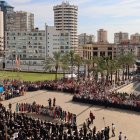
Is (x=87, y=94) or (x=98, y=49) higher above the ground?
(x=98, y=49)

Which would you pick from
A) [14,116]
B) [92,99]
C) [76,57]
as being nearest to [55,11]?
[76,57]

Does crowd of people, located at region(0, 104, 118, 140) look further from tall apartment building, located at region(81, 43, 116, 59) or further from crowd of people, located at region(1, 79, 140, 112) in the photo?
tall apartment building, located at region(81, 43, 116, 59)

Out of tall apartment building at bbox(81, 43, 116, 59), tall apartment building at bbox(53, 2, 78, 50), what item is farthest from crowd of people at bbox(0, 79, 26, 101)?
tall apartment building at bbox(53, 2, 78, 50)

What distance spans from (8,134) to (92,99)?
19.9 meters

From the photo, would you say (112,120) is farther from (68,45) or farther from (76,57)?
(68,45)

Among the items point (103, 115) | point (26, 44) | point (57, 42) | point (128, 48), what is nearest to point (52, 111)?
point (103, 115)

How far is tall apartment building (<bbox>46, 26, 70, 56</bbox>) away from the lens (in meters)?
141

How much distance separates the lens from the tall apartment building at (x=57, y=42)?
141125 millimetres

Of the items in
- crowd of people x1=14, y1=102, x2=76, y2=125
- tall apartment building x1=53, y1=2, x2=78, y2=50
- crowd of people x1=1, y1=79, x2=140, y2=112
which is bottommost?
crowd of people x1=14, y1=102, x2=76, y2=125

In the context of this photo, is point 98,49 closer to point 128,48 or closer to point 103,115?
point 128,48

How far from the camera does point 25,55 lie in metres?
144

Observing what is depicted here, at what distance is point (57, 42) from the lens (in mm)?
141750

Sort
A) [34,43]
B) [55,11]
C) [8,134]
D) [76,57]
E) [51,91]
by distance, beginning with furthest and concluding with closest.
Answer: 1. [55,11]
2. [34,43]
3. [76,57]
4. [51,91]
5. [8,134]

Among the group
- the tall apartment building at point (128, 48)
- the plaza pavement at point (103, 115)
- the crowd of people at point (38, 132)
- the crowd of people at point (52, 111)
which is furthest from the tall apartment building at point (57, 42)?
the crowd of people at point (38, 132)
